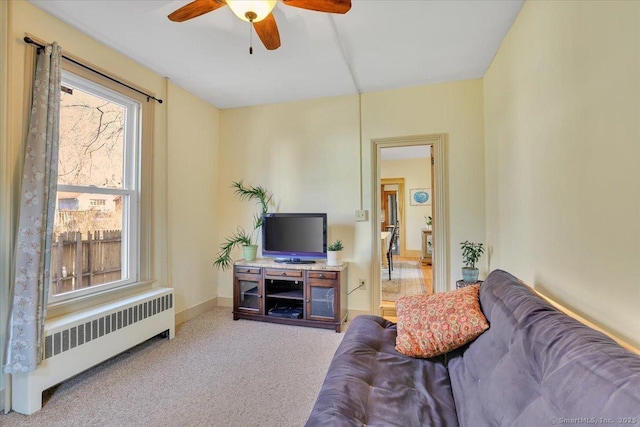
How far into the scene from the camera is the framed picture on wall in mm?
7472

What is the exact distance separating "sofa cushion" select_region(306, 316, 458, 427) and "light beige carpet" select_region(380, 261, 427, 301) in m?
2.54

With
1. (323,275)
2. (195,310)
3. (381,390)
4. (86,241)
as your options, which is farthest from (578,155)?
(195,310)

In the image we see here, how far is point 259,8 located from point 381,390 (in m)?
1.96

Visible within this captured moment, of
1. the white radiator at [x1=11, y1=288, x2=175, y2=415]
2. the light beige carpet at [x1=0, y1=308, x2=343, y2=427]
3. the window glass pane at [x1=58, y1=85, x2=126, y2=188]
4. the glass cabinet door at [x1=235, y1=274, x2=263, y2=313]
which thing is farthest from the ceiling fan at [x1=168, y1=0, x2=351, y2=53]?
the glass cabinet door at [x1=235, y1=274, x2=263, y2=313]

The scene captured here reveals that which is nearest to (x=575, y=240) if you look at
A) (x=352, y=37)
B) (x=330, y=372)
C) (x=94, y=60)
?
(x=330, y=372)

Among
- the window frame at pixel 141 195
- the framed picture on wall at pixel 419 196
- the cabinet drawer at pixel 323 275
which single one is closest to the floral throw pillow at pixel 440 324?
the cabinet drawer at pixel 323 275

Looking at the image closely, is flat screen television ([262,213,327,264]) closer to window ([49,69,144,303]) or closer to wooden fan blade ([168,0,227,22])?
window ([49,69,144,303])

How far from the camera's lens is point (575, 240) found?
56.2 inches

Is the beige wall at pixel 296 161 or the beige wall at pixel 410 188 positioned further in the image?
the beige wall at pixel 410 188

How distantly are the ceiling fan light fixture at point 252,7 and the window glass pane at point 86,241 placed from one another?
199 cm

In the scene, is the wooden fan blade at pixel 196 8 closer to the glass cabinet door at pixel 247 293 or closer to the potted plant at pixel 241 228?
the potted plant at pixel 241 228

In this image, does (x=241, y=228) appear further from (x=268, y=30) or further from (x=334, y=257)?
(x=268, y=30)

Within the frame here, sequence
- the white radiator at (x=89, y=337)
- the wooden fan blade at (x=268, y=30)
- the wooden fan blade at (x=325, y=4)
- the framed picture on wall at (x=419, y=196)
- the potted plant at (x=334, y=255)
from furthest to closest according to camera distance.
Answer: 1. the framed picture on wall at (x=419, y=196)
2. the potted plant at (x=334, y=255)
3. the white radiator at (x=89, y=337)
4. the wooden fan blade at (x=268, y=30)
5. the wooden fan blade at (x=325, y=4)

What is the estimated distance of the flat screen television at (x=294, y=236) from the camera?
340 centimetres
